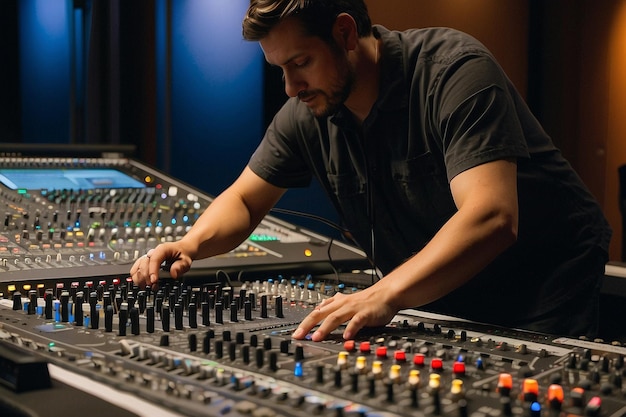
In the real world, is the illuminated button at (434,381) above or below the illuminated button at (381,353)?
below

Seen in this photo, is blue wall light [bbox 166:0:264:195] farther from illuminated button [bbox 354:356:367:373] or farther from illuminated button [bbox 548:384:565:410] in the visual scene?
illuminated button [bbox 548:384:565:410]

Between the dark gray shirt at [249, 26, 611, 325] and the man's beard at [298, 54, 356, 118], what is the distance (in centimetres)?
8

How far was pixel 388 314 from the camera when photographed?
1.42 meters

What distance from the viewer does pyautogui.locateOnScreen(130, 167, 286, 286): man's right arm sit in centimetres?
188

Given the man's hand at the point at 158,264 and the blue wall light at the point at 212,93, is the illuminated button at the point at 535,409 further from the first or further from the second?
the blue wall light at the point at 212,93

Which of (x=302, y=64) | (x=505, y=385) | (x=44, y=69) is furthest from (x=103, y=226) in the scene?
(x=505, y=385)

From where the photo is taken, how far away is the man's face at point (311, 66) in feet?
5.67

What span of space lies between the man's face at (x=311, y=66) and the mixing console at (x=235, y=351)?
0.46 meters

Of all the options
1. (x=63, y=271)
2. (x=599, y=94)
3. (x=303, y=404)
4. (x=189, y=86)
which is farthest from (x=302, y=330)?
(x=599, y=94)

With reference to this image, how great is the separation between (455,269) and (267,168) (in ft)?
2.80

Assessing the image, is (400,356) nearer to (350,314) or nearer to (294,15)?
(350,314)

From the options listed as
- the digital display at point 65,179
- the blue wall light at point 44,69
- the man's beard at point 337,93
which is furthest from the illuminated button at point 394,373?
the blue wall light at point 44,69

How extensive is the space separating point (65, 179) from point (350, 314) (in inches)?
67.3

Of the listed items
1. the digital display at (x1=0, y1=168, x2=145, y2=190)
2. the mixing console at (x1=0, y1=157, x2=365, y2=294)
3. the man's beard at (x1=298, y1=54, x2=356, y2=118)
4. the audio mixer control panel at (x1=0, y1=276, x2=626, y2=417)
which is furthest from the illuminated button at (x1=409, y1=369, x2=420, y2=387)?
the digital display at (x1=0, y1=168, x2=145, y2=190)
